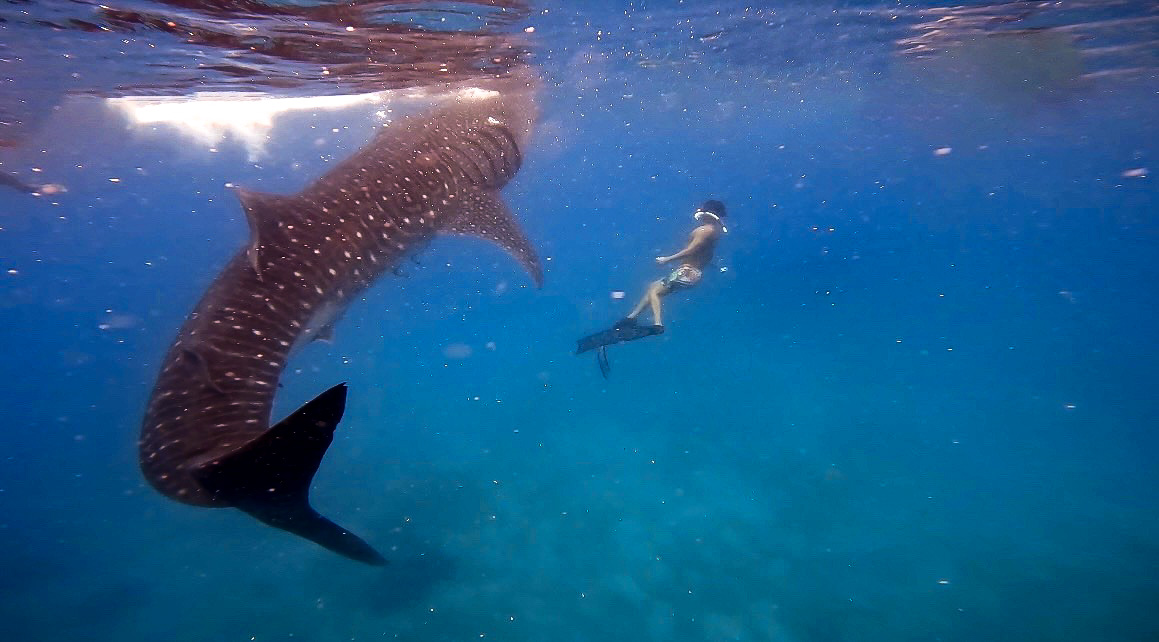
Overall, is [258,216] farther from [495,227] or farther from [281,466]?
[495,227]

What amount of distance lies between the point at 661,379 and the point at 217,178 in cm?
4582

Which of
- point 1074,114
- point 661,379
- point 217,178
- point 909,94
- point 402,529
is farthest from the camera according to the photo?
point 217,178

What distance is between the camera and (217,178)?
164 feet

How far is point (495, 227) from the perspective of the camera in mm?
7117

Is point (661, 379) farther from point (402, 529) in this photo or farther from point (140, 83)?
point (140, 83)

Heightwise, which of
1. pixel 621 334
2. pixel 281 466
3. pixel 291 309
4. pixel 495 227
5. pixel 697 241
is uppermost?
pixel 291 309

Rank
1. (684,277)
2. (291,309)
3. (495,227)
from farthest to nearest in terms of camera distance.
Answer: (684,277), (495,227), (291,309)

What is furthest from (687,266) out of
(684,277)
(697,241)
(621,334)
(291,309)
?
(291,309)

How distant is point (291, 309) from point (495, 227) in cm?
339

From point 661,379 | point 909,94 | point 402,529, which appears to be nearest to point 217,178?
point 661,379

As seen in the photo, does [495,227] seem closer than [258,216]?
No

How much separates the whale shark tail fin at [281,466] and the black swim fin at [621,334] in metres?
10.4

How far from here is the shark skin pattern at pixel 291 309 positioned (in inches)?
103

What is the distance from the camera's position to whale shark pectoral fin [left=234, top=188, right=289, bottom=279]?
397 cm
